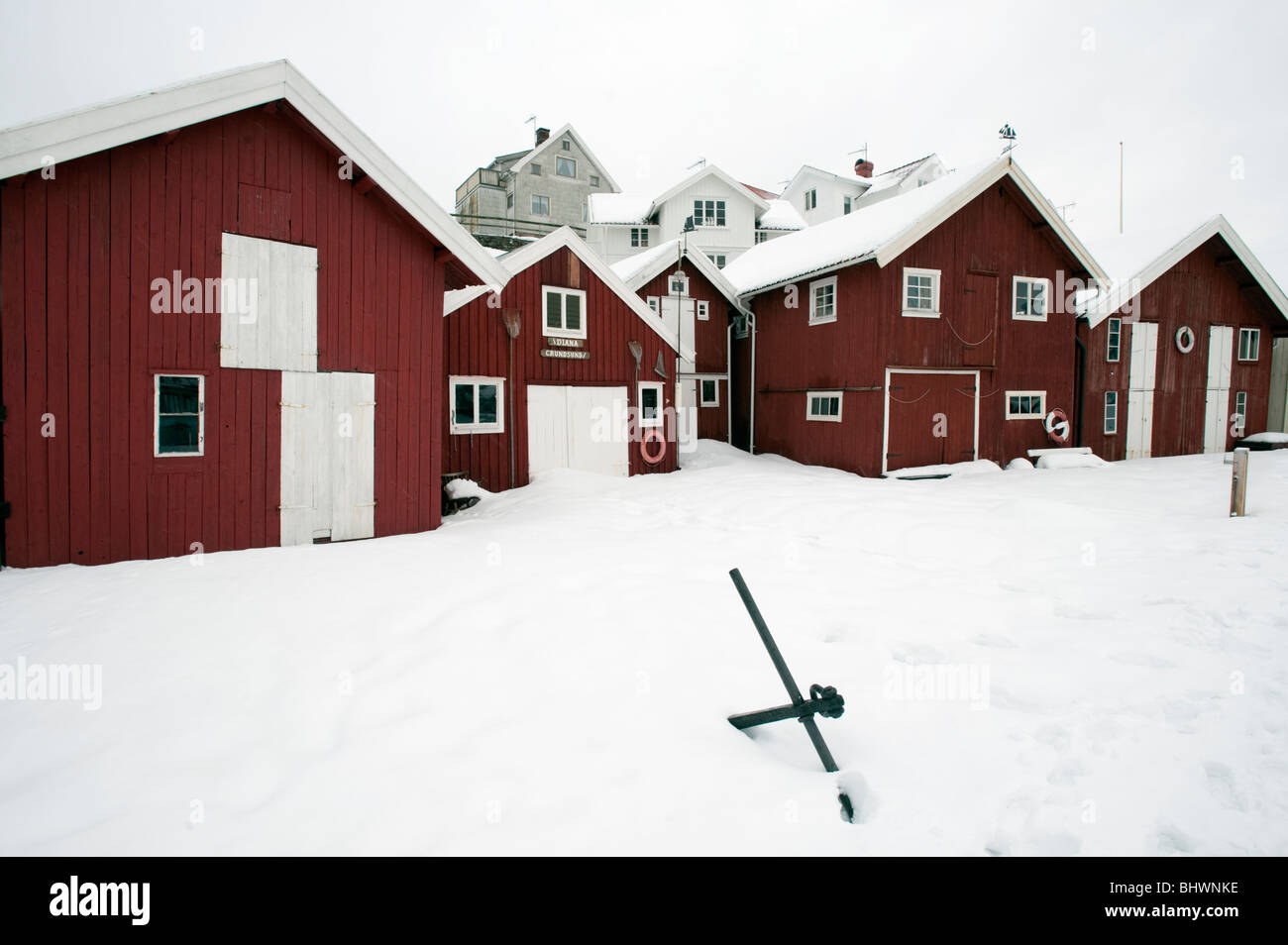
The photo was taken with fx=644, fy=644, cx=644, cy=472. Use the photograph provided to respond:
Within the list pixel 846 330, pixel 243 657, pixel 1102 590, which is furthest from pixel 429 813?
pixel 846 330

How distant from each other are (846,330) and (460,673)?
615 inches

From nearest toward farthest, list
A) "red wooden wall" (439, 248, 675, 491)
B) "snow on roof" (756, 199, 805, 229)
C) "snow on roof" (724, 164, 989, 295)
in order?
"red wooden wall" (439, 248, 675, 491) → "snow on roof" (724, 164, 989, 295) → "snow on roof" (756, 199, 805, 229)

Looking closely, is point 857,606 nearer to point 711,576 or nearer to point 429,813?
point 711,576

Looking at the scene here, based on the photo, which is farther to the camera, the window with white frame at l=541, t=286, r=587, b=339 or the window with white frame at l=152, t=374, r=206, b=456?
the window with white frame at l=541, t=286, r=587, b=339

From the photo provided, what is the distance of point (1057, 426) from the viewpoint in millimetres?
18656

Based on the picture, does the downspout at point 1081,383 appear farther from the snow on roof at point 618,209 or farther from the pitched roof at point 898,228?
the snow on roof at point 618,209

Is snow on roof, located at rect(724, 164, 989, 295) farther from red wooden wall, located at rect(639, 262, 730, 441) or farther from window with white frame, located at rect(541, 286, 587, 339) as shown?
window with white frame, located at rect(541, 286, 587, 339)

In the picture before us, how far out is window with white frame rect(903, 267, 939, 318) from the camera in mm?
16734

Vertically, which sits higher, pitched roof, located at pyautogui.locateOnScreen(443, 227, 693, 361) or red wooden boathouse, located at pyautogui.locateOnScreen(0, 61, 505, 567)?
pitched roof, located at pyautogui.locateOnScreen(443, 227, 693, 361)

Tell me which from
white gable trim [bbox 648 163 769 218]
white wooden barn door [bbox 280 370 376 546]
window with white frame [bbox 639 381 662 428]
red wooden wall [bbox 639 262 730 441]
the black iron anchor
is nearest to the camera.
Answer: the black iron anchor

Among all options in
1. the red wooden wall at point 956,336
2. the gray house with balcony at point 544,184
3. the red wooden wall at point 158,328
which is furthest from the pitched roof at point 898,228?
the gray house with balcony at point 544,184

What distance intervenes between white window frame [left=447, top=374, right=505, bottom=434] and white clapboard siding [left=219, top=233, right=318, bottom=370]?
207 inches

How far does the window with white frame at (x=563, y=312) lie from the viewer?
15547mm

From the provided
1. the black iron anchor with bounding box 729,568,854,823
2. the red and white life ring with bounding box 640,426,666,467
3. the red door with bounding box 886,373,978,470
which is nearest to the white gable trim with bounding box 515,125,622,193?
the red and white life ring with bounding box 640,426,666,467
